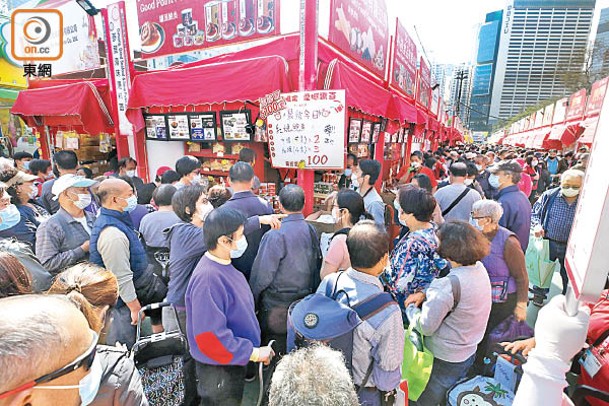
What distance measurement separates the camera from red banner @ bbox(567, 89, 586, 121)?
55.8ft

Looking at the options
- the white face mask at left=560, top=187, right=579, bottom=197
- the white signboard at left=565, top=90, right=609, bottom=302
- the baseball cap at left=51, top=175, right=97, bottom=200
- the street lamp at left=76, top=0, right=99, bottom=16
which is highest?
the street lamp at left=76, top=0, right=99, bottom=16

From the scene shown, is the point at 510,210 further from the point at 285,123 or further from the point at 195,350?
the point at 195,350

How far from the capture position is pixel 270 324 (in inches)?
109

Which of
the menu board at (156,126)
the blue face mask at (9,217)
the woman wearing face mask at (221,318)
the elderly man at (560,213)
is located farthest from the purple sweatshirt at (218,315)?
the menu board at (156,126)

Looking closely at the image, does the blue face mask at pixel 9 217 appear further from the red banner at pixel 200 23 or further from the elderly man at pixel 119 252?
the red banner at pixel 200 23

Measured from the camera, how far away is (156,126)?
6.55 metres

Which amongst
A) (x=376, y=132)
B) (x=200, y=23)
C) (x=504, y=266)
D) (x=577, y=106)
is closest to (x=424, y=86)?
(x=577, y=106)

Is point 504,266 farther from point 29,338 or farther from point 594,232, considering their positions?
point 29,338

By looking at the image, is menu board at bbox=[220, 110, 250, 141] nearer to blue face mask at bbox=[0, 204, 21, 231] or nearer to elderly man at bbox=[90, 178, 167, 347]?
elderly man at bbox=[90, 178, 167, 347]

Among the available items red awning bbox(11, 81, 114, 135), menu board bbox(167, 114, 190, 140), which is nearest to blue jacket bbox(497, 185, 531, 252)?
menu board bbox(167, 114, 190, 140)

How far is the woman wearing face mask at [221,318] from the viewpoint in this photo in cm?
183

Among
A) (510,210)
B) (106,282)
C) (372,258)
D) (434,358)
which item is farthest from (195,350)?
(510,210)

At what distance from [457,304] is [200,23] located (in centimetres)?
720

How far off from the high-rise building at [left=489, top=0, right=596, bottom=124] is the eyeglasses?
9611cm
